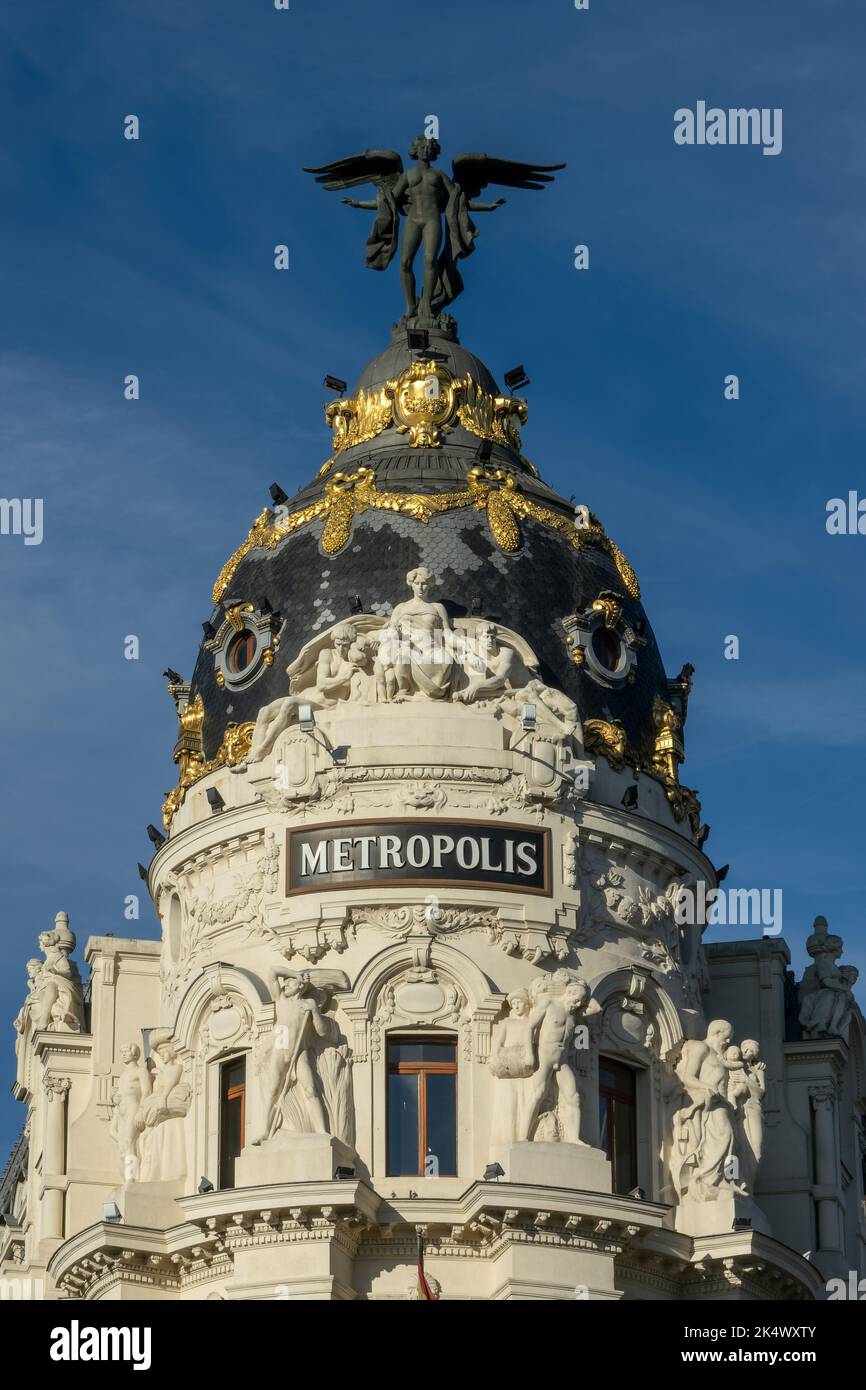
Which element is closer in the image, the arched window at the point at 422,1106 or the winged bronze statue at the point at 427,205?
the arched window at the point at 422,1106

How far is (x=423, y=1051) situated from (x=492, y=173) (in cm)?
2011

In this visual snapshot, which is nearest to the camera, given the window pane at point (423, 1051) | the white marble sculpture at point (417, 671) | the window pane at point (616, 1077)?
the window pane at point (423, 1051)

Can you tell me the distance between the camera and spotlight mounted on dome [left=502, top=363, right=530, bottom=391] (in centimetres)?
6831

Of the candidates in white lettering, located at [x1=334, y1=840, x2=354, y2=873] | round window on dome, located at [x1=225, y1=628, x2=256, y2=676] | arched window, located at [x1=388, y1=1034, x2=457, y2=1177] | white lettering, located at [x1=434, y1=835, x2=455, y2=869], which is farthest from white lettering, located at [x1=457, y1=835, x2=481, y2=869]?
round window on dome, located at [x1=225, y1=628, x2=256, y2=676]

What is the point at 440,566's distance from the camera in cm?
6288

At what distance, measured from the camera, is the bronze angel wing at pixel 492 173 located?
69062mm

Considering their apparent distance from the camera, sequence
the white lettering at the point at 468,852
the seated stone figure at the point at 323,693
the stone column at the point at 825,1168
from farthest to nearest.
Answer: the stone column at the point at 825,1168 → the seated stone figure at the point at 323,693 → the white lettering at the point at 468,852

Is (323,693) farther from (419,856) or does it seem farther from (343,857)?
(419,856)

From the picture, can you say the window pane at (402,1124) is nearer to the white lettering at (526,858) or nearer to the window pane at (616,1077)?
the window pane at (616,1077)

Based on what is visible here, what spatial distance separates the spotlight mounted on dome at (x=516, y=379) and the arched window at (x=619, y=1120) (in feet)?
50.2

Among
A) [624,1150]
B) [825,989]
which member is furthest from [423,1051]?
[825,989]

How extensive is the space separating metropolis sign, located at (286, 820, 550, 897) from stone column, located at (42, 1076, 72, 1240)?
7.60 metres

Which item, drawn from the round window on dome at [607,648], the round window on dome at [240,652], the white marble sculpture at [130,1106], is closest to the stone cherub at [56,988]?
the white marble sculpture at [130,1106]
